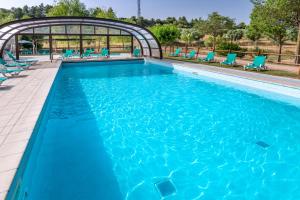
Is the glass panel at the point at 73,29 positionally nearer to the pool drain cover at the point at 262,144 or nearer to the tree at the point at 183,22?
the pool drain cover at the point at 262,144

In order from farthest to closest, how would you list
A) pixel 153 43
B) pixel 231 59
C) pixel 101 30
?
pixel 101 30
pixel 153 43
pixel 231 59

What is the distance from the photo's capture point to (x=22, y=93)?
6723mm

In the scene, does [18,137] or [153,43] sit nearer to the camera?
[18,137]

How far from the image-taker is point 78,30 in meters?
18.8

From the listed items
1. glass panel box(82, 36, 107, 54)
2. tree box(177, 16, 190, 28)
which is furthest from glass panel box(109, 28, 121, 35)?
tree box(177, 16, 190, 28)

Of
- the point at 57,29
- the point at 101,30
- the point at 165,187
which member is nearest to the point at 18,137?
the point at 165,187

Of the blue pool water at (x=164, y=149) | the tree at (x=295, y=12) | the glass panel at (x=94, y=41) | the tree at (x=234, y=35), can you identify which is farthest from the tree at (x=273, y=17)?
the tree at (x=234, y=35)

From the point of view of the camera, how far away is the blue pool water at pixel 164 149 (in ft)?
11.7

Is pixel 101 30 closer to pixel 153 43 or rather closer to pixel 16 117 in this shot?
pixel 153 43

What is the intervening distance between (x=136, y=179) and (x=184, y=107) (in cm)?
416

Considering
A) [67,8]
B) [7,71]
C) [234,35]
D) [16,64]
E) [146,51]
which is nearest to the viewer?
[7,71]

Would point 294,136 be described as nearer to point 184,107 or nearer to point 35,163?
point 184,107

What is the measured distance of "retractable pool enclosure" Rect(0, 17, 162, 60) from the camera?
1600 centimetres

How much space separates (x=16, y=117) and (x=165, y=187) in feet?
10.3
